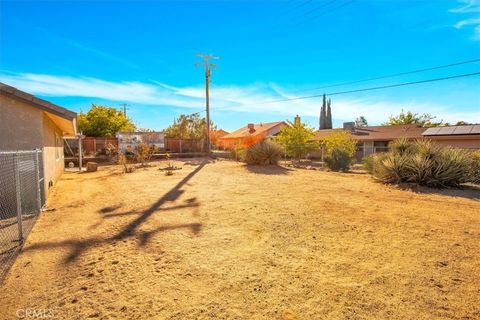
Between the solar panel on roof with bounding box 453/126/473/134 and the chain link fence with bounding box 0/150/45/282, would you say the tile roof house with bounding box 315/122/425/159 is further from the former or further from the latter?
the chain link fence with bounding box 0/150/45/282

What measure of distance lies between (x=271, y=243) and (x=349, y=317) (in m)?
1.84

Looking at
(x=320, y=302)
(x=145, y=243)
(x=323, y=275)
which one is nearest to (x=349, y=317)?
(x=320, y=302)

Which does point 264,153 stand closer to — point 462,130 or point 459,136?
point 459,136

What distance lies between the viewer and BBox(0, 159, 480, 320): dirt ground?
2660mm

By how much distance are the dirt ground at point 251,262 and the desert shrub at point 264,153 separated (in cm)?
873

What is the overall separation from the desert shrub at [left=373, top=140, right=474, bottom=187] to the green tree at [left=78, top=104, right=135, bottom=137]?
3188 cm

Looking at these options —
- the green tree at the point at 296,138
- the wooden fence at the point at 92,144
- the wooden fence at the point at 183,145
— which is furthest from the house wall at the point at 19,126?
the wooden fence at the point at 183,145

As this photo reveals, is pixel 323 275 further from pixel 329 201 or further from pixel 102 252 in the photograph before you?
pixel 329 201

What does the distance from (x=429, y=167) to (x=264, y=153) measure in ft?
26.1

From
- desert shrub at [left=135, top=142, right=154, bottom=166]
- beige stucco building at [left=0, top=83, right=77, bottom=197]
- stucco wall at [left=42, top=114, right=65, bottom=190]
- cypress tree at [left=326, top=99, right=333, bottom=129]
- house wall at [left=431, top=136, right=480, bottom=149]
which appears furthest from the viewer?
cypress tree at [left=326, top=99, right=333, bottom=129]

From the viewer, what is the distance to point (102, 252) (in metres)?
3.94

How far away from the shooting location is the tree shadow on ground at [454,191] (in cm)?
803

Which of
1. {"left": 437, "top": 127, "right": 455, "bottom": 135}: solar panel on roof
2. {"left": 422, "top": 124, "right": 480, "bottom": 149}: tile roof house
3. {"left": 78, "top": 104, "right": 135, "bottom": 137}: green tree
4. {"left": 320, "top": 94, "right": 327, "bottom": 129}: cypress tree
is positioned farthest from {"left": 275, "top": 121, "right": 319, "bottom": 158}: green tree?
{"left": 320, "top": 94, "right": 327, "bottom": 129}: cypress tree

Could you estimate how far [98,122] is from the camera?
3353 centimetres
